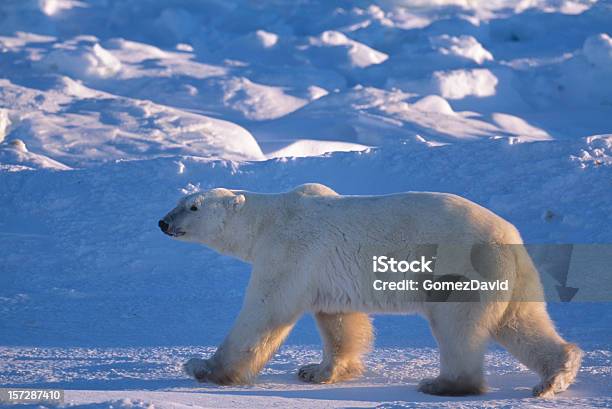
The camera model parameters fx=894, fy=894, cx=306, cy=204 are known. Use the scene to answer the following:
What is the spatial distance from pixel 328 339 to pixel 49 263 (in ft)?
12.5

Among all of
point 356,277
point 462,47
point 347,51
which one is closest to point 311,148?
point 462,47

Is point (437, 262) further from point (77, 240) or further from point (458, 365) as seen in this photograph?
point (77, 240)

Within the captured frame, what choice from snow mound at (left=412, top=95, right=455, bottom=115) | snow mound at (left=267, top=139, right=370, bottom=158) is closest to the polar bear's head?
snow mound at (left=267, top=139, right=370, bottom=158)

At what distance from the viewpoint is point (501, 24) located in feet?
88.7

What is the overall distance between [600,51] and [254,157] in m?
9.36

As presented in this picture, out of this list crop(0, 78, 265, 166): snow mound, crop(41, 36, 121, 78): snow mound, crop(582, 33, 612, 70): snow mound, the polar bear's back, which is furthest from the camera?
crop(41, 36, 121, 78): snow mound

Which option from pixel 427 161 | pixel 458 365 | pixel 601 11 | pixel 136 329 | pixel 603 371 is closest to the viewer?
pixel 458 365

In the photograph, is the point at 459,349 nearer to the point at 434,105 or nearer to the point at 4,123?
the point at 4,123

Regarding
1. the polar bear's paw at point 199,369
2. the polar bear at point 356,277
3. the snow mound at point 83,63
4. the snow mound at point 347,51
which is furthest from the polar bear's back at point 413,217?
the snow mound at point 347,51

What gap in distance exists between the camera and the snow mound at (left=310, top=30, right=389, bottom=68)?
2353 cm

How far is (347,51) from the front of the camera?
24047 millimetres

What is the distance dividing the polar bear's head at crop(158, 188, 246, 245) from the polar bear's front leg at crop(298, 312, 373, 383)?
33.5 inches

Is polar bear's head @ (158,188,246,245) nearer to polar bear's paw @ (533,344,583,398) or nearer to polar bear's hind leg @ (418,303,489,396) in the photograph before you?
polar bear's hind leg @ (418,303,489,396)

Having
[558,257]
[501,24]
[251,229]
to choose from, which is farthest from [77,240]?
[501,24]
